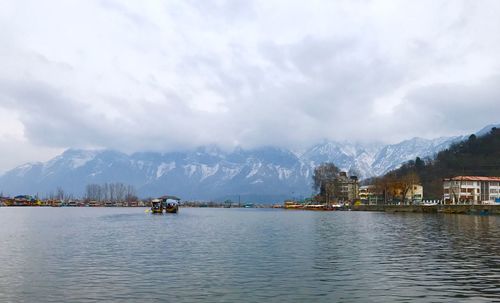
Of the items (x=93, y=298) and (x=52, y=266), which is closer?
(x=93, y=298)

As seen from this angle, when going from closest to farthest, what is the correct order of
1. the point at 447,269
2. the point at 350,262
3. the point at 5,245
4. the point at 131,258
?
the point at 447,269 → the point at 350,262 → the point at 131,258 → the point at 5,245

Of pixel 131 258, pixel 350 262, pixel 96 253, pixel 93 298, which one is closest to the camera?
pixel 93 298

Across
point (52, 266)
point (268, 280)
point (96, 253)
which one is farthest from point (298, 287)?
point (96, 253)

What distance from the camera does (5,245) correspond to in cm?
6331

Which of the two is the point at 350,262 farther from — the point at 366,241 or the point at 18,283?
the point at 18,283

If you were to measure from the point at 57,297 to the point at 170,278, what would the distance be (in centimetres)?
891

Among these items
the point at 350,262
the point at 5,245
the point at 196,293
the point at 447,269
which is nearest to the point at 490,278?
the point at 447,269

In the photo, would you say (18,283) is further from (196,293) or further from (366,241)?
(366,241)

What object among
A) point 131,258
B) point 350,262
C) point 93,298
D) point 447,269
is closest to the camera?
point 93,298

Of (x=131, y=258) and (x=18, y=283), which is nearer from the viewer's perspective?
(x=18, y=283)

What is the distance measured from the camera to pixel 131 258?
48750 mm

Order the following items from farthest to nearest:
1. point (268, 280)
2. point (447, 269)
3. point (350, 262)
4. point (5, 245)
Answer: point (5, 245) < point (350, 262) < point (447, 269) < point (268, 280)

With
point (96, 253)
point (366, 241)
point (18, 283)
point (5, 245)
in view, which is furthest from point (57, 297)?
point (366, 241)

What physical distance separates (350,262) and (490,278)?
12561 mm
